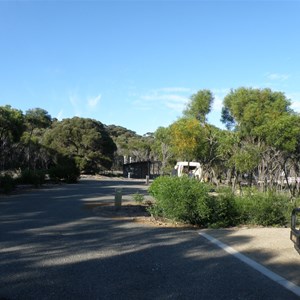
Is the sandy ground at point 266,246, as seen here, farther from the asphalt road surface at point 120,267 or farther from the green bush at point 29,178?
the green bush at point 29,178

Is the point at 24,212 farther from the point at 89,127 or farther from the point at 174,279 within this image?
the point at 89,127

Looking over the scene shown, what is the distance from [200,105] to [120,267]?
34920mm

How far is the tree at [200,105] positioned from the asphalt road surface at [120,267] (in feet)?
99.3

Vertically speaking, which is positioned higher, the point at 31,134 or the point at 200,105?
the point at 200,105

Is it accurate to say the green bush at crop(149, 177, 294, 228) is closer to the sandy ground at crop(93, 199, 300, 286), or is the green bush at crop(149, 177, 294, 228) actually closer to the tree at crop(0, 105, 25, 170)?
the sandy ground at crop(93, 199, 300, 286)

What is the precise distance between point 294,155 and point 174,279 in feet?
66.4

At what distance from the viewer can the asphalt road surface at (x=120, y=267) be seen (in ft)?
19.0

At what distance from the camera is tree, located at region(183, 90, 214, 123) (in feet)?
135

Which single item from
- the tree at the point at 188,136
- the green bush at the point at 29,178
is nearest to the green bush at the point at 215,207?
the tree at the point at 188,136

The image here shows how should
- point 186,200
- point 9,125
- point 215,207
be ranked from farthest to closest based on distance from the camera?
point 9,125
point 215,207
point 186,200

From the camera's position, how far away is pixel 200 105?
4119cm

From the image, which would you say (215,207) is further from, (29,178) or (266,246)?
(29,178)

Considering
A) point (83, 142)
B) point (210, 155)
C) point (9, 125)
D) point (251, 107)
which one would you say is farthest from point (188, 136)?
point (83, 142)

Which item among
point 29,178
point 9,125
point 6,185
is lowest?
point 6,185
